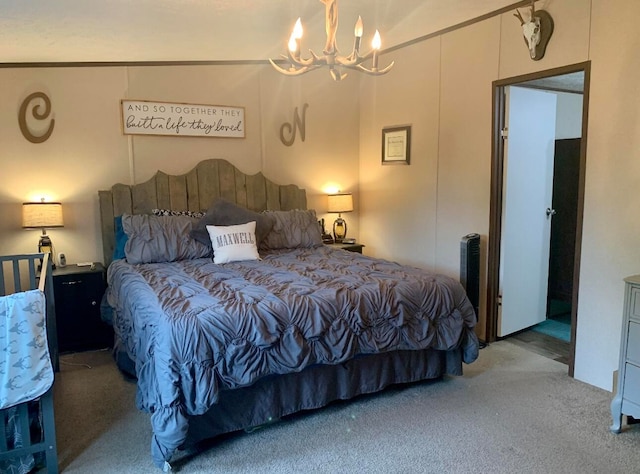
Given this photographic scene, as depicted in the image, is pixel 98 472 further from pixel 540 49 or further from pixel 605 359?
pixel 540 49

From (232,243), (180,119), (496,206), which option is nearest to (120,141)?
(180,119)

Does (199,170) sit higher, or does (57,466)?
(199,170)

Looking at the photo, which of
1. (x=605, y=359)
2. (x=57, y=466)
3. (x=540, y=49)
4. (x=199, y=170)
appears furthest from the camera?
(x=199, y=170)

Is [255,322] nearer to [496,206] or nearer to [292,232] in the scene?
[292,232]

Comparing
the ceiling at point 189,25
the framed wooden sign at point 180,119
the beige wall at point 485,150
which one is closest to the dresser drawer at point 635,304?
the beige wall at point 485,150

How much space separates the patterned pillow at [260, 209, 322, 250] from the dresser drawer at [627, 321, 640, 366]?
261 centimetres

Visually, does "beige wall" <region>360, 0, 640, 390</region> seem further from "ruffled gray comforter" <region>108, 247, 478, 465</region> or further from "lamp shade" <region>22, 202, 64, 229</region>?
"lamp shade" <region>22, 202, 64, 229</region>

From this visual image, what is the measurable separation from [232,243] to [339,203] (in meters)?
1.65

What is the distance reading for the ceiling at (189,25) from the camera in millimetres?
3109

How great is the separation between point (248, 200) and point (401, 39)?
6.92ft

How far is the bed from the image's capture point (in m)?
2.28

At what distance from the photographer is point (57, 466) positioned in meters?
2.25

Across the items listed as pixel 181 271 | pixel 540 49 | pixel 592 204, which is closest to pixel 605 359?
pixel 592 204

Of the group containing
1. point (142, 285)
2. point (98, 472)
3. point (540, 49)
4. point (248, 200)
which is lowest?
point (98, 472)
